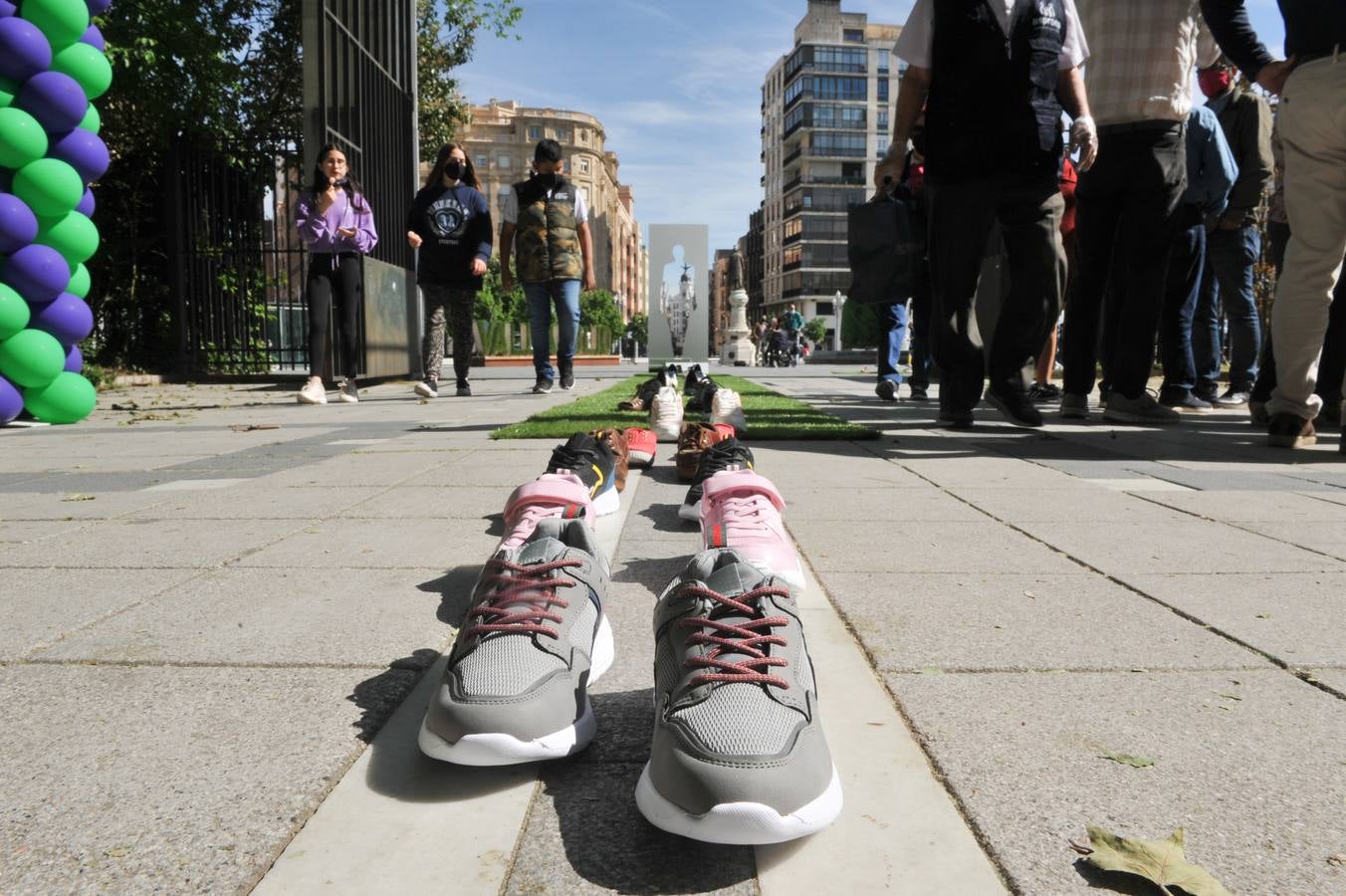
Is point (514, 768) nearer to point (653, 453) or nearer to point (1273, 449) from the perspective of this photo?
point (653, 453)

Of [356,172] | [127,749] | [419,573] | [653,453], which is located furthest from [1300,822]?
[356,172]

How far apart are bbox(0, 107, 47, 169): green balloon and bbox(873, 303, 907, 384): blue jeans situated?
6.05m

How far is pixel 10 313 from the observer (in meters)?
5.86

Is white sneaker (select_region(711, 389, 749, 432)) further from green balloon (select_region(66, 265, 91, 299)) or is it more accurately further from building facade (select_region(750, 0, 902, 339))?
building facade (select_region(750, 0, 902, 339))

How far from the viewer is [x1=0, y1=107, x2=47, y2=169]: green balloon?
584 cm

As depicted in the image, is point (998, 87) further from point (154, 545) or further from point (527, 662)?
point (527, 662)

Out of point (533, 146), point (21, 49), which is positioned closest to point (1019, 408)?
point (21, 49)

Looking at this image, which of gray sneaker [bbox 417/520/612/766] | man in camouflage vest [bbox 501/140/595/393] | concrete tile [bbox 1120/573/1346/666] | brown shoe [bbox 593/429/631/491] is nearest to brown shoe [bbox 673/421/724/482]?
brown shoe [bbox 593/429/631/491]

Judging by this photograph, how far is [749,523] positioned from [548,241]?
688 centimetres

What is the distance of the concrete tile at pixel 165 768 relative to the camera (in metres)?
0.98

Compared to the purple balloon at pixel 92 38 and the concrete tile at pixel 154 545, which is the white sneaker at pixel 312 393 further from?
the concrete tile at pixel 154 545

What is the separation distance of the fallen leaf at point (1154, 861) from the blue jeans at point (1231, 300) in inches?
288

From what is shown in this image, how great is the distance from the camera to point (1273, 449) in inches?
187

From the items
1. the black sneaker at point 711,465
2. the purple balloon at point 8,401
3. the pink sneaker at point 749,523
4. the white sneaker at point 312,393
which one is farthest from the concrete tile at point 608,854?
the white sneaker at point 312,393
